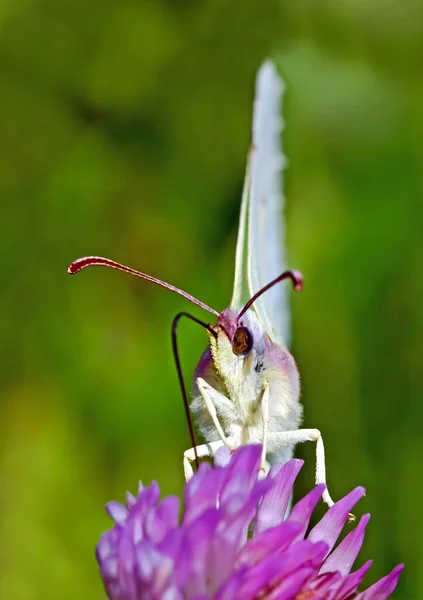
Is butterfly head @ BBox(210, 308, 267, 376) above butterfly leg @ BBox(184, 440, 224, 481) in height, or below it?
above

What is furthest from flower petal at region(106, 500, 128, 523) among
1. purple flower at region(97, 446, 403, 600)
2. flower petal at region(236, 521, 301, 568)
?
flower petal at region(236, 521, 301, 568)

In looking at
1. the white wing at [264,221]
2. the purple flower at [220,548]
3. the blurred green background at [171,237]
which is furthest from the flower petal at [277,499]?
the blurred green background at [171,237]

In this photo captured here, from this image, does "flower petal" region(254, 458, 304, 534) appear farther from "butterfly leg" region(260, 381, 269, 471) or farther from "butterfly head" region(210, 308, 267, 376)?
"butterfly head" region(210, 308, 267, 376)

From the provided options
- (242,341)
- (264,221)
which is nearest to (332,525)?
(242,341)

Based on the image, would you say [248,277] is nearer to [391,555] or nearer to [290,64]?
[391,555]

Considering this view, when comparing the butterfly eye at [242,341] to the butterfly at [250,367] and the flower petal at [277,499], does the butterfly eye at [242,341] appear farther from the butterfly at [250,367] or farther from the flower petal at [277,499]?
the flower petal at [277,499]

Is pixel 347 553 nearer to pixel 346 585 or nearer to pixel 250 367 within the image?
pixel 346 585

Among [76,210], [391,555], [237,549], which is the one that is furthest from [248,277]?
[76,210]
